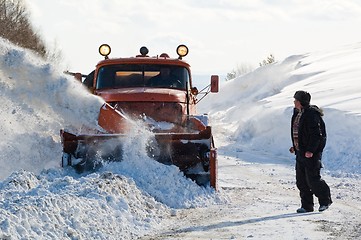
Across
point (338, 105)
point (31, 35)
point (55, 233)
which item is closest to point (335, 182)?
point (55, 233)

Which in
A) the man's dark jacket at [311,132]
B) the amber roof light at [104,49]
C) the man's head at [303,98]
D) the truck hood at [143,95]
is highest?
the amber roof light at [104,49]

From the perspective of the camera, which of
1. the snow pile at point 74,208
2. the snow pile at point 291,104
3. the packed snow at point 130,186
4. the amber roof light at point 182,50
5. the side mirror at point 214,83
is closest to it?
the snow pile at point 74,208

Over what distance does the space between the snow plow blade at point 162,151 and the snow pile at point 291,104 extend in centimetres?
472

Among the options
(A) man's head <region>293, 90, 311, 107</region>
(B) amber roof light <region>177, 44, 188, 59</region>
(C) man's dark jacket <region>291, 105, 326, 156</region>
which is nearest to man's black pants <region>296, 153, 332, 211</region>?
(C) man's dark jacket <region>291, 105, 326, 156</region>

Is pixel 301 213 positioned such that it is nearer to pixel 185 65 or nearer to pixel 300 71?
pixel 185 65

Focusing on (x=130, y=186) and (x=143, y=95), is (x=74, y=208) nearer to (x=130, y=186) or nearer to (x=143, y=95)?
(x=130, y=186)

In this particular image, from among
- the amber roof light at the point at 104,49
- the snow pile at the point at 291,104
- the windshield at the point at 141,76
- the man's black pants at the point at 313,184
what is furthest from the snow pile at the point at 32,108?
the snow pile at the point at 291,104

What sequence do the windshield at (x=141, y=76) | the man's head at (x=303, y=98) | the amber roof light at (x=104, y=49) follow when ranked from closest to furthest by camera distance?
1. the man's head at (x=303, y=98)
2. the windshield at (x=141, y=76)
3. the amber roof light at (x=104, y=49)

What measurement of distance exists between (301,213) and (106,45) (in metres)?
5.08

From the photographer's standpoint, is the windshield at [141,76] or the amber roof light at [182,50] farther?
the amber roof light at [182,50]

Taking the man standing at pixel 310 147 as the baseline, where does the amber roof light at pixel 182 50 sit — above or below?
above

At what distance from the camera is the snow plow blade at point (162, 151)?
920 cm

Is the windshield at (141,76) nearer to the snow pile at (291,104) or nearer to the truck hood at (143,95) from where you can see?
the truck hood at (143,95)

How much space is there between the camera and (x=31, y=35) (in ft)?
151
